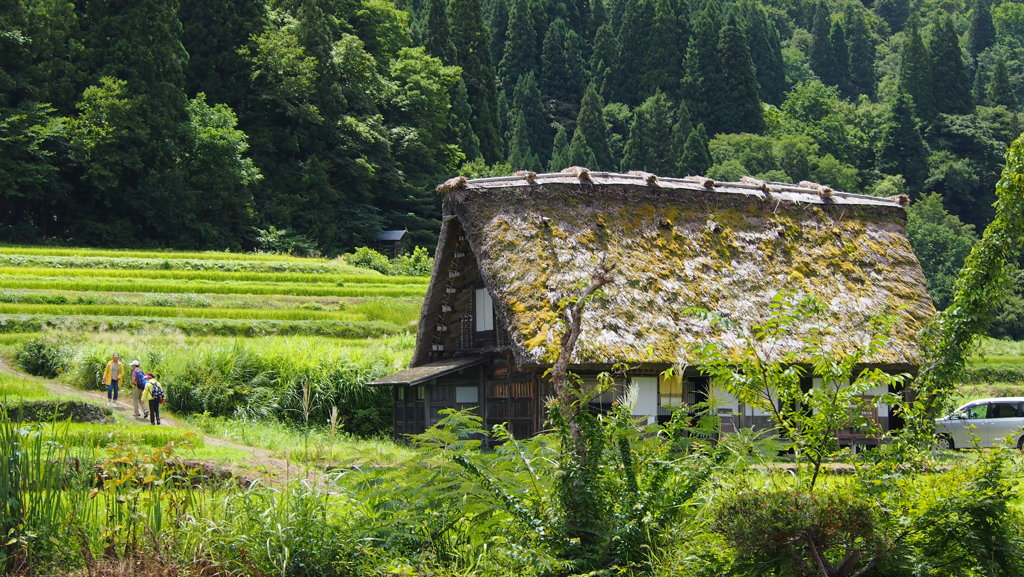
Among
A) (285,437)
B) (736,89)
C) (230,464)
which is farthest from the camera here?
(736,89)

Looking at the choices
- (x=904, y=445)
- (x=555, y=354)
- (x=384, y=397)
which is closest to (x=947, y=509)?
(x=904, y=445)

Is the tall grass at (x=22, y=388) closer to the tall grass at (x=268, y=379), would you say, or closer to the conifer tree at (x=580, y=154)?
the tall grass at (x=268, y=379)

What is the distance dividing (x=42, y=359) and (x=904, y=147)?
74.7 meters

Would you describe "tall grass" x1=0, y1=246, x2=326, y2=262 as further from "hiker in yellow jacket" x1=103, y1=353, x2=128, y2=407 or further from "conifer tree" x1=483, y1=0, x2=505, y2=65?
"conifer tree" x1=483, y1=0, x2=505, y2=65

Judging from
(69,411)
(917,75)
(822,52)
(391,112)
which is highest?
(822,52)

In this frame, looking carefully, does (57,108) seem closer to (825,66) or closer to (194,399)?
(194,399)

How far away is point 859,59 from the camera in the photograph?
A: 122 m

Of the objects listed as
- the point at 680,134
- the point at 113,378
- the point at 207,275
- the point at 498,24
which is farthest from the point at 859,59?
the point at 113,378

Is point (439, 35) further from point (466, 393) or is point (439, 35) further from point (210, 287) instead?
point (466, 393)

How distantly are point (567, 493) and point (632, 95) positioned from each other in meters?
90.6

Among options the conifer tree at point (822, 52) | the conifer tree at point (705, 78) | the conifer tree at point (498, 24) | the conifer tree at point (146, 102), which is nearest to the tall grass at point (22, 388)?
the conifer tree at point (146, 102)

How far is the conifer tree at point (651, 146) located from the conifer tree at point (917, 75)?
20.6 metres

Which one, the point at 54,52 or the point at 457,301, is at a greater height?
the point at 54,52

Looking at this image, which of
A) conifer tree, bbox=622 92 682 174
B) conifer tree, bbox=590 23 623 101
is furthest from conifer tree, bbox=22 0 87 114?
conifer tree, bbox=590 23 623 101
